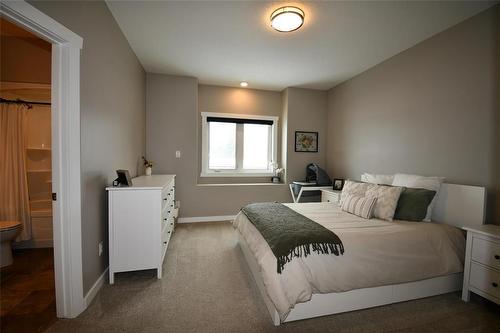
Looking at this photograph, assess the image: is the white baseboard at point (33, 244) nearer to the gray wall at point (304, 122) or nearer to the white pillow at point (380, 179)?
the gray wall at point (304, 122)

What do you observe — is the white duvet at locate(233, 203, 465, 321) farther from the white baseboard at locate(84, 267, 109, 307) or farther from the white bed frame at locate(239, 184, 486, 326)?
the white baseboard at locate(84, 267, 109, 307)

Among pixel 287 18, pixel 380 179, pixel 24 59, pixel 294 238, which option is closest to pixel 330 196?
pixel 380 179

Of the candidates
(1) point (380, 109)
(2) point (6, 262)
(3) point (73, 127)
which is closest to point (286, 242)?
(3) point (73, 127)

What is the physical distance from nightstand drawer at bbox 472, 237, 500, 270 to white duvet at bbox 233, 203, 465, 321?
0.15 m

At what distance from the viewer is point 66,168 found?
60.5 inches

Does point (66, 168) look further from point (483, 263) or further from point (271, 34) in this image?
point (483, 263)

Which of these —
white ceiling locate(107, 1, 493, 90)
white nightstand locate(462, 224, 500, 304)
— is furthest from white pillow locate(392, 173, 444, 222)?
white ceiling locate(107, 1, 493, 90)

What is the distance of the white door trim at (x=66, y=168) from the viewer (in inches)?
59.3

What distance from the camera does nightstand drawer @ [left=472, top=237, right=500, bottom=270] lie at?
166 centimetres

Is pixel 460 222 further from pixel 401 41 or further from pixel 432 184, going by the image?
pixel 401 41

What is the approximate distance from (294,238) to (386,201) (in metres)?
1.23

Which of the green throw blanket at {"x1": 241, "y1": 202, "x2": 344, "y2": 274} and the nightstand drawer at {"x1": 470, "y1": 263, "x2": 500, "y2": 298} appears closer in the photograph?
the green throw blanket at {"x1": 241, "y1": 202, "x2": 344, "y2": 274}

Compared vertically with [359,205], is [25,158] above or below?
above

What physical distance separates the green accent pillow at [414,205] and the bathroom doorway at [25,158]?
3476mm
